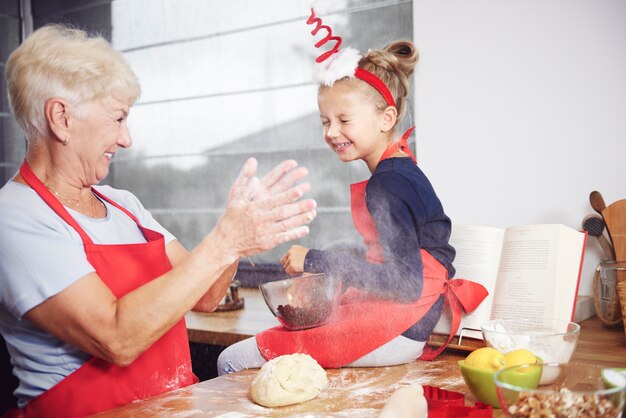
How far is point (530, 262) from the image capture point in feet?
5.23

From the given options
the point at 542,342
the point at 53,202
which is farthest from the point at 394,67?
the point at 53,202

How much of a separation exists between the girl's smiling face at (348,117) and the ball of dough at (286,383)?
0.58 meters

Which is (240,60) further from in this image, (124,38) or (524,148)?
(524,148)

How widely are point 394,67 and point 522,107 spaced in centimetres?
68

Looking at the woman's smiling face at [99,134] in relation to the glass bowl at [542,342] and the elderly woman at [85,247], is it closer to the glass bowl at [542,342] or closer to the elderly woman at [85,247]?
the elderly woman at [85,247]

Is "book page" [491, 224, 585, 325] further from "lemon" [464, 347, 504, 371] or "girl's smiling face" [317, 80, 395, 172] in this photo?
"girl's smiling face" [317, 80, 395, 172]

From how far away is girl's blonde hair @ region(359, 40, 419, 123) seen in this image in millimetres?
1631

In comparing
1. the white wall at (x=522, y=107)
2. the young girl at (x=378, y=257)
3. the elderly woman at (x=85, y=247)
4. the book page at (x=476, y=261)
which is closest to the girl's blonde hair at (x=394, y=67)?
the young girl at (x=378, y=257)

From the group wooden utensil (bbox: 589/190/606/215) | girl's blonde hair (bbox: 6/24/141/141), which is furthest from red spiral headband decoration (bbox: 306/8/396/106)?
wooden utensil (bbox: 589/190/606/215)

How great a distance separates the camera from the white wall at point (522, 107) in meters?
2.00

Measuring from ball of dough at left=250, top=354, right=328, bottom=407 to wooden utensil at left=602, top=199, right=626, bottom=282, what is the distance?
3.65 feet

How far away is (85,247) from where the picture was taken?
1.31 metres

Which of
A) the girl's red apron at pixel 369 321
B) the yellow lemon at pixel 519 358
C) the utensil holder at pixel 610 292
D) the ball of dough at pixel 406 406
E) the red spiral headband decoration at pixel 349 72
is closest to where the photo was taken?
the ball of dough at pixel 406 406

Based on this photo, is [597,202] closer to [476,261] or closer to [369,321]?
[476,261]
